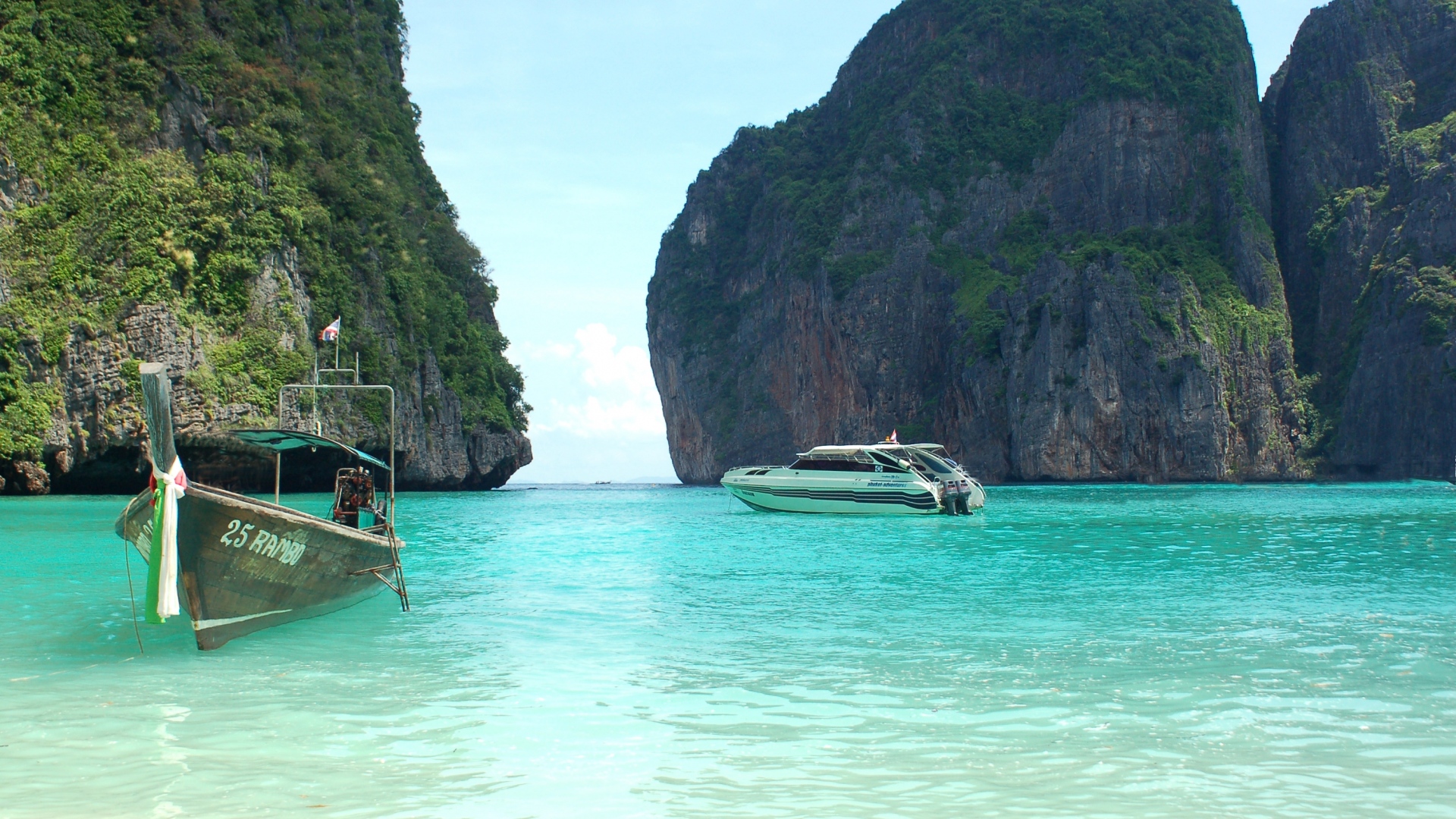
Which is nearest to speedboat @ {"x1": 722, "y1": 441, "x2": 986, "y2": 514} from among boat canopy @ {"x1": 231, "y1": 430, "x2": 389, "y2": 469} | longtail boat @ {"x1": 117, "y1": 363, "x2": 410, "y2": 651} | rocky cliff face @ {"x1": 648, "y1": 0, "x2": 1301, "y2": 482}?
boat canopy @ {"x1": 231, "y1": 430, "x2": 389, "y2": 469}

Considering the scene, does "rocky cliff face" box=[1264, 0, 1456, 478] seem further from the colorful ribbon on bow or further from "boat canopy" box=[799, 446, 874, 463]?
the colorful ribbon on bow

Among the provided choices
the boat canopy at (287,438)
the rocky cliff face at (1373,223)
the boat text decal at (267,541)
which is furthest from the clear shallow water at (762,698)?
the rocky cliff face at (1373,223)

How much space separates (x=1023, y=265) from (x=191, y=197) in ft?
230

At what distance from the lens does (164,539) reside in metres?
9.78

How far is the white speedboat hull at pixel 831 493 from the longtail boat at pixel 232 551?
25137mm

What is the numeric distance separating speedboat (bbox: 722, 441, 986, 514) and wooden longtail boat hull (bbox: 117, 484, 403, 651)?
2591 cm

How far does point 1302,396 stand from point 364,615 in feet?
297

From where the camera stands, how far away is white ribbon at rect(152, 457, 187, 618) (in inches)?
375

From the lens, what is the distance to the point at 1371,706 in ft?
27.4

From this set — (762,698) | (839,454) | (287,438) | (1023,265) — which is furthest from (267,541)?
(1023,265)

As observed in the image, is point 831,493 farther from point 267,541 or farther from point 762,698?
point 762,698

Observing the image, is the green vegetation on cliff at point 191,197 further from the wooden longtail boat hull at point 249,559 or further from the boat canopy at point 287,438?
the wooden longtail boat hull at point 249,559

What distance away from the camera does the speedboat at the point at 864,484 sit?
3706cm

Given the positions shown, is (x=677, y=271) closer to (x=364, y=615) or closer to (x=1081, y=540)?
(x=1081, y=540)
